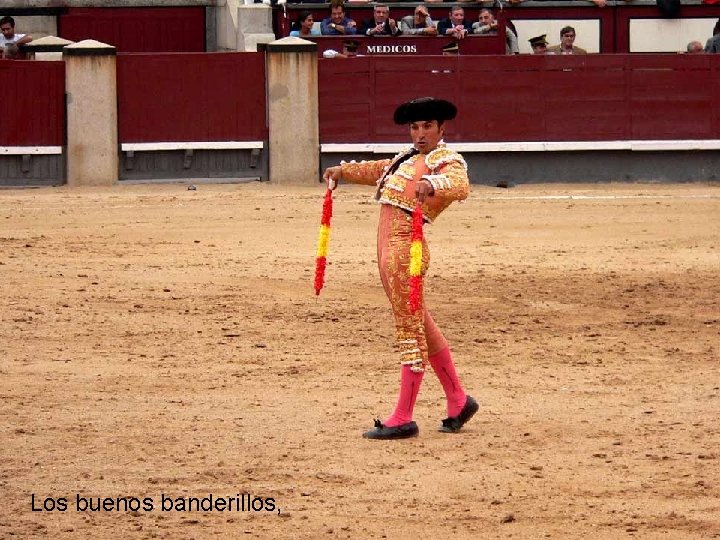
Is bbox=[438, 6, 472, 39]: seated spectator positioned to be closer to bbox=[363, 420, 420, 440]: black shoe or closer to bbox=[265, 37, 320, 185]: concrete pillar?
bbox=[265, 37, 320, 185]: concrete pillar

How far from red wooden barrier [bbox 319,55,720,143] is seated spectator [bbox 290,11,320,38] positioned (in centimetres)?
72

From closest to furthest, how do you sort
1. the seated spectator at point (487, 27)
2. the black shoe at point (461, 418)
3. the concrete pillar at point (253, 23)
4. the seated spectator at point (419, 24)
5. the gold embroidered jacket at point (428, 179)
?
the gold embroidered jacket at point (428, 179) → the black shoe at point (461, 418) → the seated spectator at point (419, 24) → the seated spectator at point (487, 27) → the concrete pillar at point (253, 23)

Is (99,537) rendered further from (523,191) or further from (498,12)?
(498,12)

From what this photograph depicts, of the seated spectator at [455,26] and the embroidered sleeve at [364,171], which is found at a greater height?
the seated spectator at [455,26]

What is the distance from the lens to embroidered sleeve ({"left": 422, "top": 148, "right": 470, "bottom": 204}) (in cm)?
612

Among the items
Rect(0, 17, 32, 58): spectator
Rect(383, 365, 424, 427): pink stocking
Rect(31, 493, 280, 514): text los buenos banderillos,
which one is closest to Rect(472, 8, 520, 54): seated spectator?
Rect(0, 17, 32, 58): spectator

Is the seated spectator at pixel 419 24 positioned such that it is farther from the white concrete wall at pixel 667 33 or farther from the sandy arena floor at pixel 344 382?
the sandy arena floor at pixel 344 382

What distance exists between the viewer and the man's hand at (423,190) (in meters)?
6.04

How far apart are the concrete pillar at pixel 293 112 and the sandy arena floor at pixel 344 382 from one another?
421 cm

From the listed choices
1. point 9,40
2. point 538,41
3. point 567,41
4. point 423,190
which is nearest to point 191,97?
point 9,40

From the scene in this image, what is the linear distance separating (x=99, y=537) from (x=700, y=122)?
15.1m

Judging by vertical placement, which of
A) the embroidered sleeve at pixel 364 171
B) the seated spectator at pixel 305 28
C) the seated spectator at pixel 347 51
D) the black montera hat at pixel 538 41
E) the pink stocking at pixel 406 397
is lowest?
the pink stocking at pixel 406 397

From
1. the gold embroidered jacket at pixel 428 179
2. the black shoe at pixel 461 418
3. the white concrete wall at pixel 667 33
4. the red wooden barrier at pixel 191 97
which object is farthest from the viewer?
the white concrete wall at pixel 667 33

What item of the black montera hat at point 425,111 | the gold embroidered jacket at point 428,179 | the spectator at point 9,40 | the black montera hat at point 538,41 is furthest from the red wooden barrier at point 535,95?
the black montera hat at point 425,111
